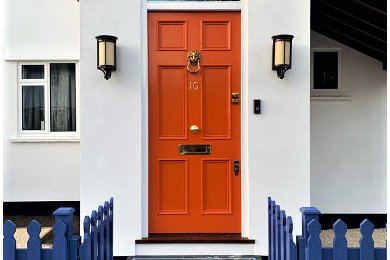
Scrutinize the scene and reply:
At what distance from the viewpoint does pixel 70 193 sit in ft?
21.6

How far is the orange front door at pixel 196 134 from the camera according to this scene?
4691mm

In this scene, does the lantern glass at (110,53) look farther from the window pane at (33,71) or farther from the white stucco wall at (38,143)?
the window pane at (33,71)

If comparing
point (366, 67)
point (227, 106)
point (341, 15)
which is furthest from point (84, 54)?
point (366, 67)

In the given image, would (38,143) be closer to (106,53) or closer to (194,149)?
(106,53)

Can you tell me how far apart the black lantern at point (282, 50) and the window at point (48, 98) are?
12.3 feet

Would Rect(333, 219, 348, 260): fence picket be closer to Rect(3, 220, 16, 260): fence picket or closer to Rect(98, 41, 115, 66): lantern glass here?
Rect(3, 220, 16, 260): fence picket

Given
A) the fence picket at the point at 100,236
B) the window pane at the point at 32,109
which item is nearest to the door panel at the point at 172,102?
the fence picket at the point at 100,236

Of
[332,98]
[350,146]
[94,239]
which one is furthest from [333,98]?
[94,239]

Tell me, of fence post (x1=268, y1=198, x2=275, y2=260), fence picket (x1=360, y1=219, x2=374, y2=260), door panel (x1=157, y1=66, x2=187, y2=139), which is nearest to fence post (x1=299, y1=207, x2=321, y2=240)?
fence picket (x1=360, y1=219, x2=374, y2=260)

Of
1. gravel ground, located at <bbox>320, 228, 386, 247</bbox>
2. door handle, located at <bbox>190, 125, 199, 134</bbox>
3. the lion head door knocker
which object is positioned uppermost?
the lion head door knocker

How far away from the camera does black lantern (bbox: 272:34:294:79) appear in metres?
4.38

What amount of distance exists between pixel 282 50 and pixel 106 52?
6.37 feet

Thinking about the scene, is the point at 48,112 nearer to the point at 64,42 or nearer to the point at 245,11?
the point at 64,42

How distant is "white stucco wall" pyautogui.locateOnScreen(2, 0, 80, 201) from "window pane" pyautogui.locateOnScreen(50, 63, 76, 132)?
0.79 ft
